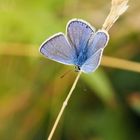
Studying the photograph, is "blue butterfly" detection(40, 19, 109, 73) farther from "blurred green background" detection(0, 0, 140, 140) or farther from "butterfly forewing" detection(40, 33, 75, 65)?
"blurred green background" detection(0, 0, 140, 140)

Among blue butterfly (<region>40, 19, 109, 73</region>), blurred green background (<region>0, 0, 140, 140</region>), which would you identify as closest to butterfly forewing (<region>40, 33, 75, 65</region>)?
blue butterfly (<region>40, 19, 109, 73</region>)

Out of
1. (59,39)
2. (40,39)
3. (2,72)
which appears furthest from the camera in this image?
(2,72)

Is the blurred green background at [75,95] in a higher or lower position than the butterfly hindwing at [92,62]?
higher

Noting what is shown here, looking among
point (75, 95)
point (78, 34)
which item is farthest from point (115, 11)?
point (75, 95)

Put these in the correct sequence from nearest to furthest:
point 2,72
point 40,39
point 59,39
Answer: point 59,39 < point 40,39 < point 2,72

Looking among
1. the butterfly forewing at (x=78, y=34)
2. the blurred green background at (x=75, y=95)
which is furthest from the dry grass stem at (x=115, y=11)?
the blurred green background at (x=75, y=95)

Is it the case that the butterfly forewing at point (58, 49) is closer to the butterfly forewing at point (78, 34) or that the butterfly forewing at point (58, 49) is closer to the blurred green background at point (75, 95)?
the butterfly forewing at point (78, 34)

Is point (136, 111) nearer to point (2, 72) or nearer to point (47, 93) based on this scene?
point (47, 93)

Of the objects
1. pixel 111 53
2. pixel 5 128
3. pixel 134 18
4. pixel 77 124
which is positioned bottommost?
pixel 5 128

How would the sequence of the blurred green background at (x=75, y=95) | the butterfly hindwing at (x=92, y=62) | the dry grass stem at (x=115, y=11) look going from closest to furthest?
the butterfly hindwing at (x=92, y=62) < the dry grass stem at (x=115, y=11) < the blurred green background at (x=75, y=95)

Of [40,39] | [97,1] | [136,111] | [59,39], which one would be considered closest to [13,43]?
[40,39]
